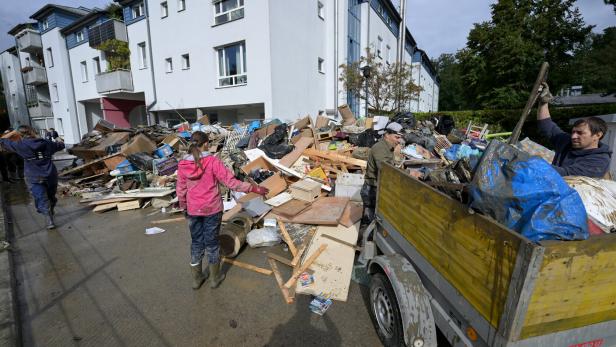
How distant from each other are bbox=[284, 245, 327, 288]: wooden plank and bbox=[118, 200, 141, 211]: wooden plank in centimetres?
493

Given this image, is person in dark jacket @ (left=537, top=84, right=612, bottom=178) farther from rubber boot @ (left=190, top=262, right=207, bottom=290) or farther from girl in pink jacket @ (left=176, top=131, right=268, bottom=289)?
rubber boot @ (left=190, top=262, right=207, bottom=290)

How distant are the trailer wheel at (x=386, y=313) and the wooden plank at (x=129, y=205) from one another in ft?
20.0

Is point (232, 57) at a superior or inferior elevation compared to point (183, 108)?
superior

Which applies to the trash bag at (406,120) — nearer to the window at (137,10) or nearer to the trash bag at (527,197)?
the trash bag at (527,197)

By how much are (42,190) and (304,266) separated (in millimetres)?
5301

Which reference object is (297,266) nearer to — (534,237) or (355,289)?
(355,289)

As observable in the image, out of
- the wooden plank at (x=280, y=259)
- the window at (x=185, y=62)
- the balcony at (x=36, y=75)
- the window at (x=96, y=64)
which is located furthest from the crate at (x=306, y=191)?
the balcony at (x=36, y=75)

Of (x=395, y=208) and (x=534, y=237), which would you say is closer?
(x=534, y=237)

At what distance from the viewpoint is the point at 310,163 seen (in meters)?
7.09

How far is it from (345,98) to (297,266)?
14434mm

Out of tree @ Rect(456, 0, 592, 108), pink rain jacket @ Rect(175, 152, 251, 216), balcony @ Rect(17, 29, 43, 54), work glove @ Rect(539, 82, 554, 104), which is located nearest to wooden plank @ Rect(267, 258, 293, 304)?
pink rain jacket @ Rect(175, 152, 251, 216)

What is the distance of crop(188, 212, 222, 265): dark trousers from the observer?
3256 millimetres

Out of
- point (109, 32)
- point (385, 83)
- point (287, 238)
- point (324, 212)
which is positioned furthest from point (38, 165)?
point (109, 32)

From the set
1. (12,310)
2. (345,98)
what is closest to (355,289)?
(12,310)
